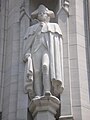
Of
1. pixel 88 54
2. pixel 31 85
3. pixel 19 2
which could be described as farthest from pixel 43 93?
pixel 19 2

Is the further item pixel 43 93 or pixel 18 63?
pixel 18 63

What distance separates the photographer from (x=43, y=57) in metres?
14.4

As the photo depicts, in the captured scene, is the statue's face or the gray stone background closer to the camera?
the gray stone background

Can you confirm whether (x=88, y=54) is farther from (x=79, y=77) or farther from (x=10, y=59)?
(x=10, y=59)

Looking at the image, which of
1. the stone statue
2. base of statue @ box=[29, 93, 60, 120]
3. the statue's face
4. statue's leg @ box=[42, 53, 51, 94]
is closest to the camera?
base of statue @ box=[29, 93, 60, 120]

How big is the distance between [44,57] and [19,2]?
3329 mm

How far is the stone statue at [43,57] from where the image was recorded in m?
14.0

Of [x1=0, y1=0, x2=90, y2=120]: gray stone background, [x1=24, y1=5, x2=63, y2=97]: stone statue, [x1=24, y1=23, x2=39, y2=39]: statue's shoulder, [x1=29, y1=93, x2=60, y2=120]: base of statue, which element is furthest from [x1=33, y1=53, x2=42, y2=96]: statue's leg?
[x1=24, y1=23, x2=39, y2=39]: statue's shoulder

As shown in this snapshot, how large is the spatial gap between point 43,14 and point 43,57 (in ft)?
6.17

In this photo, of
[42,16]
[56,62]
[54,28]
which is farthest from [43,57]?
[42,16]

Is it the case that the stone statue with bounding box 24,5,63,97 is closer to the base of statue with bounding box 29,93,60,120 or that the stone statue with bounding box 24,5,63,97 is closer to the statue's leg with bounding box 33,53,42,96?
the statue's leg with bounding box 33,53,42,96

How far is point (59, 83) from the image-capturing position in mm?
13969

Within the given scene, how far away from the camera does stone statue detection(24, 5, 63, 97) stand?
14031mm

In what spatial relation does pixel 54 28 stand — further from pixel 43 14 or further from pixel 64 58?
pixel 64 58
